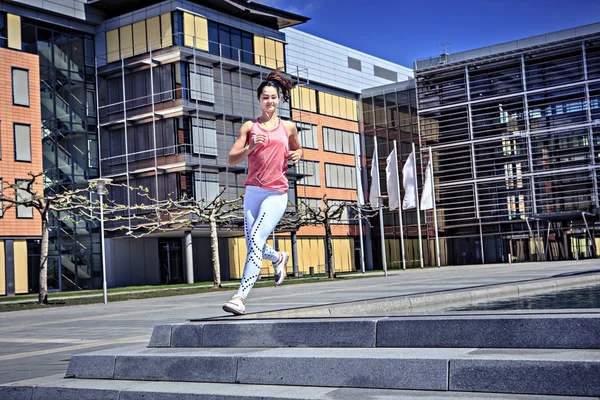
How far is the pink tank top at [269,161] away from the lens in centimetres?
746

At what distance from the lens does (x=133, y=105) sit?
4916 centimetres

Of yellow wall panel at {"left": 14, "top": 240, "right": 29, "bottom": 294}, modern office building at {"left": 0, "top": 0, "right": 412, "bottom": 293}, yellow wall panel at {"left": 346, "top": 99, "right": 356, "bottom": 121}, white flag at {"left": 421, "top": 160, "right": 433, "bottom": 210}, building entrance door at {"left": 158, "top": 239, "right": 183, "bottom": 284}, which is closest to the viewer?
yellow wall panel at {"left": 14, "top": 240, "right": 29, "bottom": 294}

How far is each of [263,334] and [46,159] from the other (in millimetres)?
42887

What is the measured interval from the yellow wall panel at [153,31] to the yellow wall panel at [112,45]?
2.47m

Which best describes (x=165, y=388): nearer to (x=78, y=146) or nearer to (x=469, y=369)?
(x=469, y=369)

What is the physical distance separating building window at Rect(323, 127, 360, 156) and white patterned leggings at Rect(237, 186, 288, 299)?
195 feet

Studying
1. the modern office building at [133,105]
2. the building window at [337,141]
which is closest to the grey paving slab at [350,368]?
the modern office building at [133,105]

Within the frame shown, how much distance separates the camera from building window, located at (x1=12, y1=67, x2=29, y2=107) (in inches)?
1735

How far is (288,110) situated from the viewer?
56.3 meters

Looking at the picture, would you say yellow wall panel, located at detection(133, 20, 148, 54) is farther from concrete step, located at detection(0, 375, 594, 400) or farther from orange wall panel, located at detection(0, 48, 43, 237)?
concrete step, located at detection(0, 375, 594, 400)

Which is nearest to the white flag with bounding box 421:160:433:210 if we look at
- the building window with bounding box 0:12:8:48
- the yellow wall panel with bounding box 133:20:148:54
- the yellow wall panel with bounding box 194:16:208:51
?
the yellow wall panel with bounding box 194:16:208:51

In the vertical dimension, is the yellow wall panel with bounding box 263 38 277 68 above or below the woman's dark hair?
above

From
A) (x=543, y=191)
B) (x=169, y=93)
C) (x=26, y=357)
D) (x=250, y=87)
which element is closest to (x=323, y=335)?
(x=26, y=357)

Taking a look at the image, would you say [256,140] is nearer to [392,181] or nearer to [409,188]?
[392,181]
